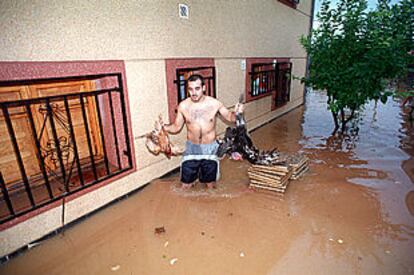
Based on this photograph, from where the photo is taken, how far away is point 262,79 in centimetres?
762

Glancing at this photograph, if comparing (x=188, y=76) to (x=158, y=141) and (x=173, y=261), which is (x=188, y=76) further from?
(x=173, y=261)

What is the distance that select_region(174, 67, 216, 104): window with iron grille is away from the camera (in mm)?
4337

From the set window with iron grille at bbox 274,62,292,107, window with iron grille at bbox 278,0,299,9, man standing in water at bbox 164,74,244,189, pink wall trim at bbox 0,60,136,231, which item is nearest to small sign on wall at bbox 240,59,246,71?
window with iron grille at bbox 274,62,292,107

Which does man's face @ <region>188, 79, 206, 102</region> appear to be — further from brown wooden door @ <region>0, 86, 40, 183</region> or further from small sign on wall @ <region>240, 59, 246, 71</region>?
small sign on wall @ <region>240, 59, 246, 71</region>

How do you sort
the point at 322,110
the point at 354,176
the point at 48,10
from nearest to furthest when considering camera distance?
1. the point at 48,10
2. the point at 354,176
3. the point at 322,110

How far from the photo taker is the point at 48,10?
8.38 ft

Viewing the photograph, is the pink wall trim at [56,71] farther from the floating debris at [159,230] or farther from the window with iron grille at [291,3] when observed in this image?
the window with iron grille at [291,3]

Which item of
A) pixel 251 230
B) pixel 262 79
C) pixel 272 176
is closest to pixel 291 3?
pixel 262 79

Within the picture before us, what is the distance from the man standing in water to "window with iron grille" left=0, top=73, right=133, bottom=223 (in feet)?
2.98

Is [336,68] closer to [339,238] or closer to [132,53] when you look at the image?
[339,238]

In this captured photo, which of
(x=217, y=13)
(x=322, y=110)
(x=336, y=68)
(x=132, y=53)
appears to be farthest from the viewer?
(x=322, y=110)

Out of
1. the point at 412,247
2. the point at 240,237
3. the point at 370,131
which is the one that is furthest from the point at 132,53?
the point at 370,131

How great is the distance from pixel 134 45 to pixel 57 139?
1695 mm

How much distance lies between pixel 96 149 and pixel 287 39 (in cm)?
797
